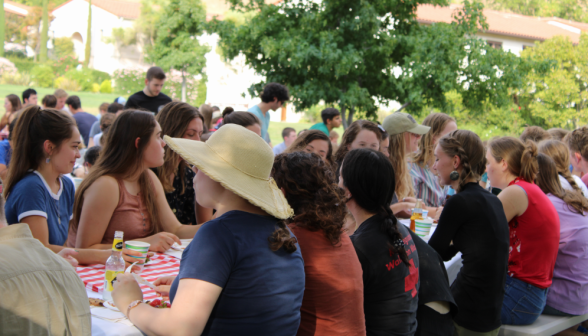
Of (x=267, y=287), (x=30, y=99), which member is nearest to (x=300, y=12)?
(x=30, y=99)

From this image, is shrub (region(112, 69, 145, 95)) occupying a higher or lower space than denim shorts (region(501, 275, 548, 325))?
higher

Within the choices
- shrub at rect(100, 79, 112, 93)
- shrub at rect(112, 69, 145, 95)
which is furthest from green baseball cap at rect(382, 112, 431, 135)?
shrub at rect(100, 79, 112, 93)

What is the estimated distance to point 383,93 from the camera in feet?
40.2

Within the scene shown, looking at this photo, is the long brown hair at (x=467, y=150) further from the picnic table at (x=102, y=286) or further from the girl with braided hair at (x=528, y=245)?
the picnic table at (x=102, y=286)

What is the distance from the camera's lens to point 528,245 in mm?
3137

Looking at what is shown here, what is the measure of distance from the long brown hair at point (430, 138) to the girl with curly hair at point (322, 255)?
3.06m

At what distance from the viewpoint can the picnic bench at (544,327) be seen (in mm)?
3113

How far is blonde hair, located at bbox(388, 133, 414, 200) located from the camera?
4418 mm

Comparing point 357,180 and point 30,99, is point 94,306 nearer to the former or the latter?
point 357,180

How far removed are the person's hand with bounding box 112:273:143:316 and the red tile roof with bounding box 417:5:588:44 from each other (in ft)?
102

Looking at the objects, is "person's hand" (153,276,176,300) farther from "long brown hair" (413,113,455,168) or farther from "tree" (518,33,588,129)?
"tree" (518,33,588,129)

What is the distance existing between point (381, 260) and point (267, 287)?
28.8 inches

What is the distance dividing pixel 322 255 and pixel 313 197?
234 millimetres

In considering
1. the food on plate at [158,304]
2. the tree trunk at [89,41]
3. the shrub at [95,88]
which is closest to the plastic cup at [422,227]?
the food on plate at [158,304]
